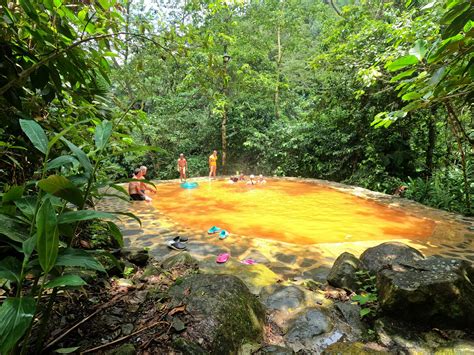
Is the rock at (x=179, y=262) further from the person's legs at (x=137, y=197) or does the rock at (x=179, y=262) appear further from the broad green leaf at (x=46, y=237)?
the person's legs at (x=137, y=197)

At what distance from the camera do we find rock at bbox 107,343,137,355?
1.38 metres

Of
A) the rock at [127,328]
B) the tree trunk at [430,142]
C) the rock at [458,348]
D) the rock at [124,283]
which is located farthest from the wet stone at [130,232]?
the tree trunk at [430,142]

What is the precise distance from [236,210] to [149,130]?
9142mm

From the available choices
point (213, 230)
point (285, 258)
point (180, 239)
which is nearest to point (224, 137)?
point (213, 230)

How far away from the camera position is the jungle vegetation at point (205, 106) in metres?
1.10

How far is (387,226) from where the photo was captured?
5742 mm

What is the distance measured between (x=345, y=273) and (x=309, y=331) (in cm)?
98

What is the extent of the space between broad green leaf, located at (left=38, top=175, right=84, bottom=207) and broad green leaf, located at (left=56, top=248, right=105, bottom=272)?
18cm

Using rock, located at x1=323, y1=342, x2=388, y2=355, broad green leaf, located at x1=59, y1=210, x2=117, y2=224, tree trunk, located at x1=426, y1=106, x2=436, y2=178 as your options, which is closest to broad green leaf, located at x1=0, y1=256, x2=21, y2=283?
broad green leaf, located at x1=59, y1=210, x2=117, y2=224

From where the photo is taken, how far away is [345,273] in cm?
306

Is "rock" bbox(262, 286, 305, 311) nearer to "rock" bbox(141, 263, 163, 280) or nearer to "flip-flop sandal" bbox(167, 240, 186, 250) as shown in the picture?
"rock" bbox(141, 263, 163, 280)

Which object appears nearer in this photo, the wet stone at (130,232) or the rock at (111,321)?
the rock at (111,321)

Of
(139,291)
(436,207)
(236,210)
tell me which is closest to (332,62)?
(436,207)

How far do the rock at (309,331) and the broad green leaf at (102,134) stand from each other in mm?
2029
